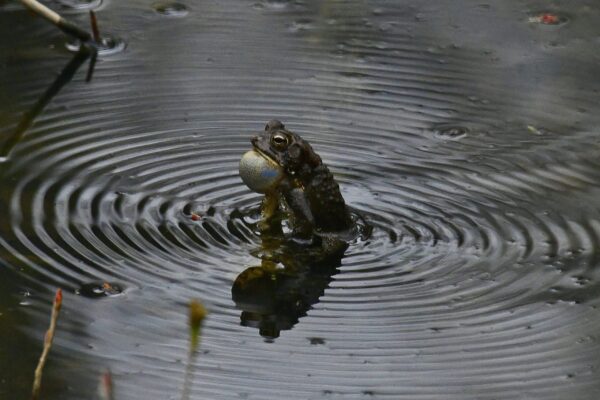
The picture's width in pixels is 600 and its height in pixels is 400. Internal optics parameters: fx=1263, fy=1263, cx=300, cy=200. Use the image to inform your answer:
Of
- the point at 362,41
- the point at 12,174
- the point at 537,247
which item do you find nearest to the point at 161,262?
the point at 12,174

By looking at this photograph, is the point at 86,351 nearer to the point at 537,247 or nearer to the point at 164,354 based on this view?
the point at 164,354

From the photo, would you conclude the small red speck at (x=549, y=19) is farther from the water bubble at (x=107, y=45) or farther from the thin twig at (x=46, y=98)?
the thin twig at (x=46, y=98)

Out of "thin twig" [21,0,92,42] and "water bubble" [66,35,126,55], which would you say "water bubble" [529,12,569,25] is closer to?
"water bubble" [66,35,126,55]

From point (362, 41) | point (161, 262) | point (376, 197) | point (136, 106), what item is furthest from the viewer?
point (362, 41)

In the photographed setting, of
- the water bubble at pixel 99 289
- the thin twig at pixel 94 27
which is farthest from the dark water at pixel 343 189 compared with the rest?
the thin twig at pixel 94 27

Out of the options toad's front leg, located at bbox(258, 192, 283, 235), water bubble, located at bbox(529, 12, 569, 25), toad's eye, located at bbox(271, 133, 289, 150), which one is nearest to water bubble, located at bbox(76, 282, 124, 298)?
toad's front leg, located at bbox(258, 192, 283, 235)

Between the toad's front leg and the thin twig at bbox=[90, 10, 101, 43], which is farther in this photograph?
the thin twig at bbox=[90, 10, 101, 43]
